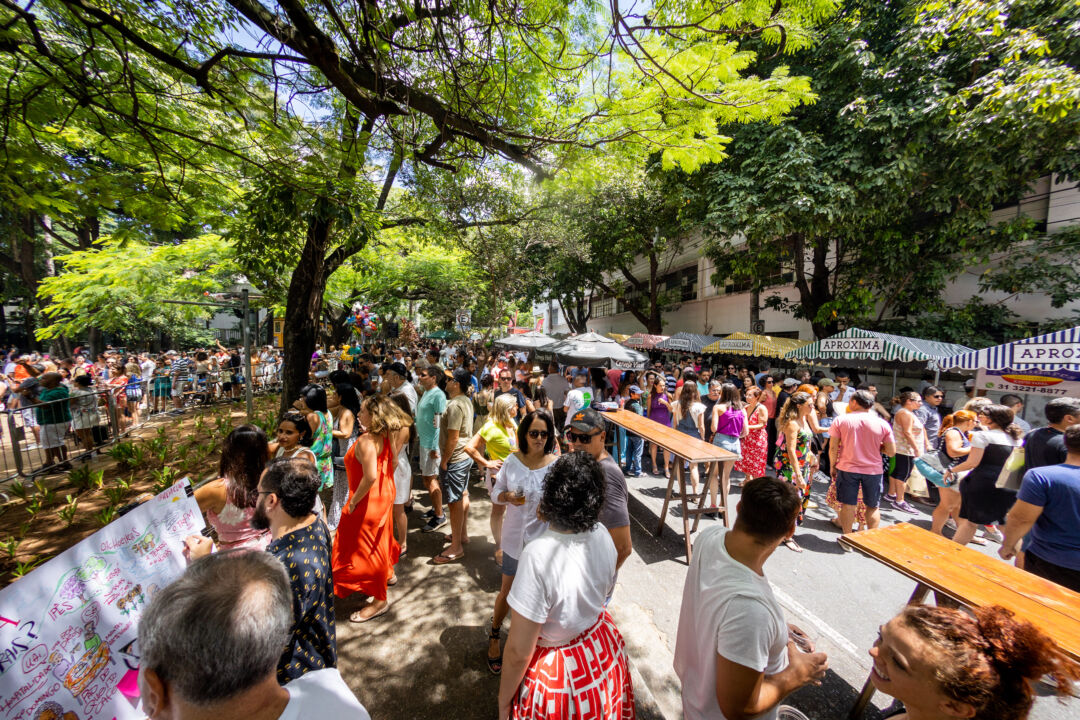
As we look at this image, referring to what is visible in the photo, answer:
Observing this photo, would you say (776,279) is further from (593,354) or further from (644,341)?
(593,354)

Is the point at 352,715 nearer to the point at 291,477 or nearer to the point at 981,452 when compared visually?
the point at 291,477

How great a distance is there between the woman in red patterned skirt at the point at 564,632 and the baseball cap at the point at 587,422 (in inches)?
45.5

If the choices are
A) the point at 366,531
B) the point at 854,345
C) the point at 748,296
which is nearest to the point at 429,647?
the point at 366,531

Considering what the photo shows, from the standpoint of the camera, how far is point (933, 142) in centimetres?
909

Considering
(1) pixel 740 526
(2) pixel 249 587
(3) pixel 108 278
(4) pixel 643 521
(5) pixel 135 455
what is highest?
(3) pixel 108 278

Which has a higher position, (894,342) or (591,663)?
(894,342)

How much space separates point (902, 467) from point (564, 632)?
654cm

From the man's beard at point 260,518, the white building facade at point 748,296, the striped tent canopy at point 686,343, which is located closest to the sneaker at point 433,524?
the man's beard at point 260,518

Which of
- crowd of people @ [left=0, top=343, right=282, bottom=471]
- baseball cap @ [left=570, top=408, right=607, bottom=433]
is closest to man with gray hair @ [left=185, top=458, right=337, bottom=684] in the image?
baseball cap @ [left=570, top=408, right=607, bottom=433]

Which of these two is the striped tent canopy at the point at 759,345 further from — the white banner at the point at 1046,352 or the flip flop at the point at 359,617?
the flip flop at the point at 359,617

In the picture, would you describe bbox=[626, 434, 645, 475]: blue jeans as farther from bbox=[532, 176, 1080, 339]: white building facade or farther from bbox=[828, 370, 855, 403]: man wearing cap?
bbox=[532, 176, 1080, 339]: white building facade

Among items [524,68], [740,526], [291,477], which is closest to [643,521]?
[740,526]

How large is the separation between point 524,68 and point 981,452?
6.43 m

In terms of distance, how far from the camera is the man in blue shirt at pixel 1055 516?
271 cm
